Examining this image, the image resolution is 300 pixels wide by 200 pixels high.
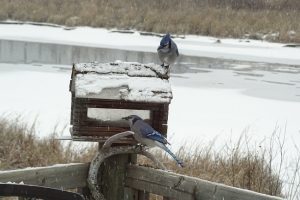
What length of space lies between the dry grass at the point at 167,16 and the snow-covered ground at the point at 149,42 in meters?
0.88

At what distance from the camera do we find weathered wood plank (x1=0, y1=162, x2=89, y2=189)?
8.87ft

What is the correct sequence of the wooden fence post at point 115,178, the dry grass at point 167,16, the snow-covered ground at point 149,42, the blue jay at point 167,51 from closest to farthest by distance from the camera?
the wooden fence post at point 115,178
the blue jay at point 167,51
the snow-covered ground at point 149,42
the dry grass at point 167,16

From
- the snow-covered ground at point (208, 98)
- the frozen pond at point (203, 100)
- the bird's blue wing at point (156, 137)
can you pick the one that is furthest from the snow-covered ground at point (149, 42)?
the bird's blue wing at point (156, 137)

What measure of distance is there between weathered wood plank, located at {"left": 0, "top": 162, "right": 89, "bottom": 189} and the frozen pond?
118 inches

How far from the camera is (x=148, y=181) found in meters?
2.98

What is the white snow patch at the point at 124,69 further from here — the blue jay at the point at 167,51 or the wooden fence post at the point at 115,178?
the blue jay at the point at 167,51

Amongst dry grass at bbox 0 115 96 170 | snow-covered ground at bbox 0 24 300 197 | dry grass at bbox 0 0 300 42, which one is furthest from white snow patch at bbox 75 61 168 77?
dry grass at bbox 0 0 300 42

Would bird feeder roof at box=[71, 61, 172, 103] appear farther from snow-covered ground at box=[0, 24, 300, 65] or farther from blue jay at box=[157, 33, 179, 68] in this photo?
snow-covered ground at box=[0, 24, 300, 65]

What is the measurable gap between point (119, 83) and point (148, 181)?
1.76 feet

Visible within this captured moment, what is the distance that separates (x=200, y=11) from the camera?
1166 inches

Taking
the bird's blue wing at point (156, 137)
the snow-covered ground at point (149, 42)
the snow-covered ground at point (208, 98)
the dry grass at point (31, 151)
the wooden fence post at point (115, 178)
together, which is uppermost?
the bird's blue wing at point (156, 137)

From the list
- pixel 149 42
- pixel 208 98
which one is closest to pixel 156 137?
pixel 208 98

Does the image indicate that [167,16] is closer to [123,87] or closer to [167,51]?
[167,51]

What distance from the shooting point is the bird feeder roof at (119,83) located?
281 cm
